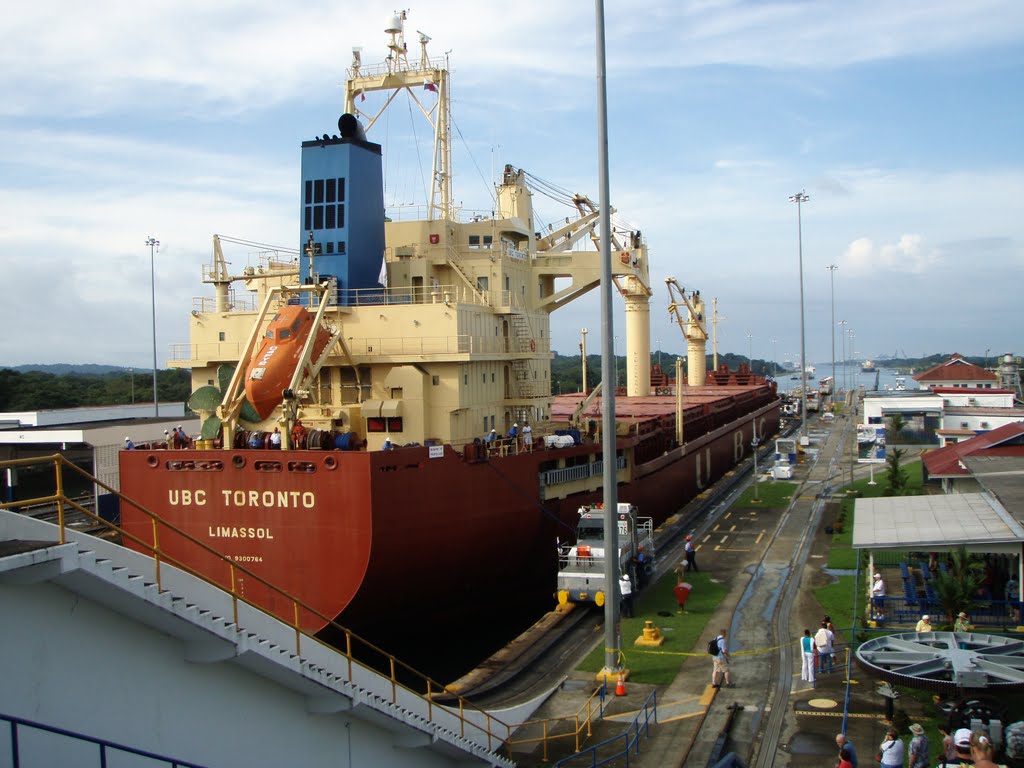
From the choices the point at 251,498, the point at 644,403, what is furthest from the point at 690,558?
the point at 644,403

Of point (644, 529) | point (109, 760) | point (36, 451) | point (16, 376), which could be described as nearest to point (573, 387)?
point (16, 376)

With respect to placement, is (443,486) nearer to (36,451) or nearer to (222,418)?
(222,418)

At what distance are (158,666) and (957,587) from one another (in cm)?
1381

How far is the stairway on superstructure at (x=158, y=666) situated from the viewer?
674 cm

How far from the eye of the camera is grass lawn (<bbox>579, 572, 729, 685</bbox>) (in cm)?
1638

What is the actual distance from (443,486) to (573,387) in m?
96.8

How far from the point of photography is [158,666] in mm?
7734

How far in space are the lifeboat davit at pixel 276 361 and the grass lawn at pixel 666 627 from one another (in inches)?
325

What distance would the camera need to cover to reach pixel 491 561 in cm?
2086

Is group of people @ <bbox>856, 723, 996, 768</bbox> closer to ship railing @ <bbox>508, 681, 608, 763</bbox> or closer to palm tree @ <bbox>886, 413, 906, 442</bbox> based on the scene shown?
ship railing @ <bbox>508, 681, 608, 763</bbox>

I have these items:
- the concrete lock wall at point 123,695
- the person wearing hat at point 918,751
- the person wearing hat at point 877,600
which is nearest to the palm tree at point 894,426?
the person wearing hat at point 877,600

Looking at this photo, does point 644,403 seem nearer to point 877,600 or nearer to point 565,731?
point 877,600

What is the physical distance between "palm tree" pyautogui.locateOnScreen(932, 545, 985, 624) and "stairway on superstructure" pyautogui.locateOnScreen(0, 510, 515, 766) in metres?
10.8

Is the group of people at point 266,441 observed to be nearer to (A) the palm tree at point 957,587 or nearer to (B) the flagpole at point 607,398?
(B) the flagpole at point 607,398
